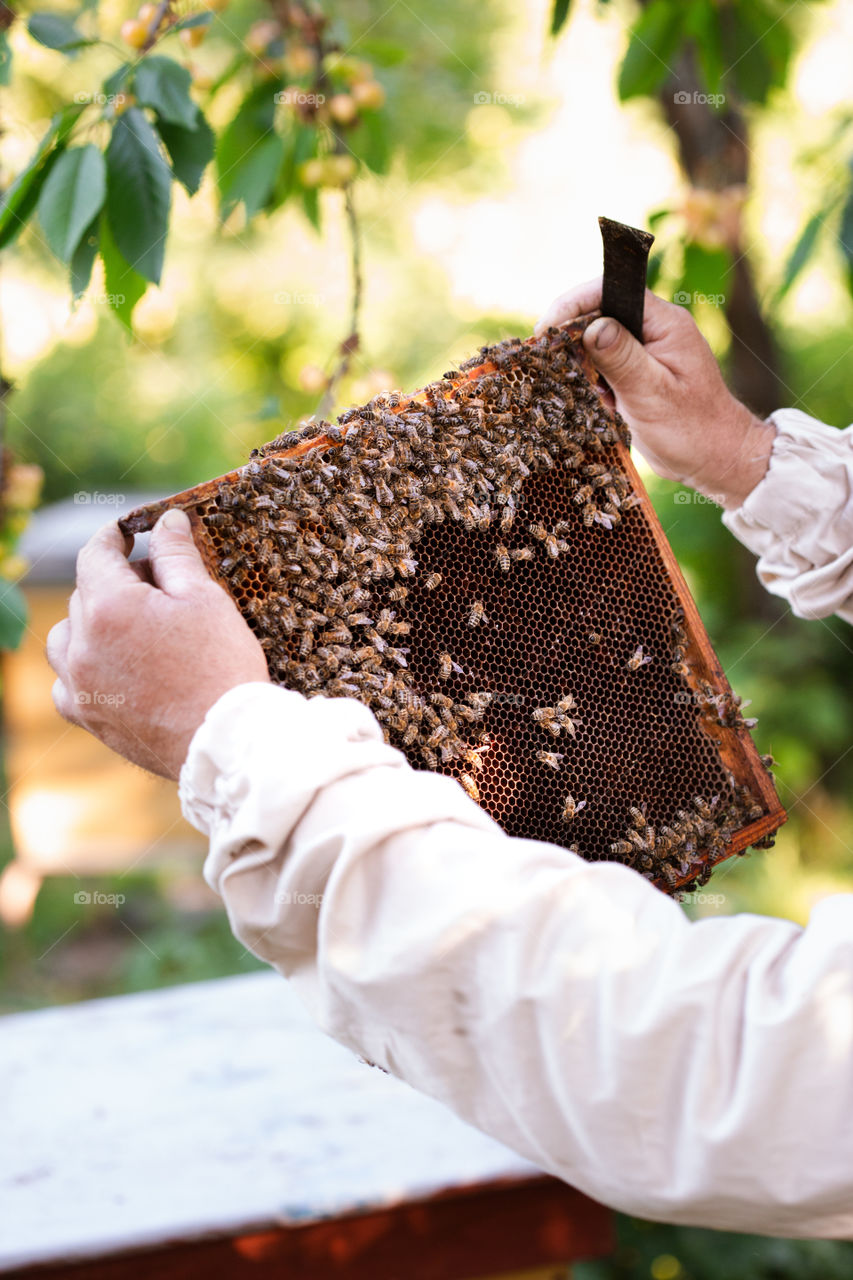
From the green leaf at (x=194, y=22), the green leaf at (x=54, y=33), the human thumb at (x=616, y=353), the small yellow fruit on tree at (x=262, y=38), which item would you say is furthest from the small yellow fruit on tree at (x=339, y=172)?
the human thumb at (x=616, y=353)

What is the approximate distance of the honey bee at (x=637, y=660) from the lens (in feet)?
4.69

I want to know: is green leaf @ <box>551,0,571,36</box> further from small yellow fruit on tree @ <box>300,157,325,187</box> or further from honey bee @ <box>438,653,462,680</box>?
honey bee @ <box>438,653,462,680</box>

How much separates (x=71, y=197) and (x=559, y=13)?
1135mm

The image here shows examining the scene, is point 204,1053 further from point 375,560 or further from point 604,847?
point 375,560

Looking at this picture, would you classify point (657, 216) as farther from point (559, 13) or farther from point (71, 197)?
point (71, 197)

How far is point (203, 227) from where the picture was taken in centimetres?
894

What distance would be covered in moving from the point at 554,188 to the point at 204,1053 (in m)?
7.65

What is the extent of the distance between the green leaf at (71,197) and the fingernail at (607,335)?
0.76 metres

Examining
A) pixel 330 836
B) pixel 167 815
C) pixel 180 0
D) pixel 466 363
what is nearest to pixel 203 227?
pixel 167 815

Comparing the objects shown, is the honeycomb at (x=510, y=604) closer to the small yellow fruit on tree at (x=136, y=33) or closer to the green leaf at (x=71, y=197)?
the green leaf at (x=71, y=197)

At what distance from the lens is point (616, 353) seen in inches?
60.5

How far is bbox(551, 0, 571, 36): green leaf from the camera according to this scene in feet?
6.32

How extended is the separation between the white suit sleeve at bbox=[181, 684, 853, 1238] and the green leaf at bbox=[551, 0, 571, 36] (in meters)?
1.70

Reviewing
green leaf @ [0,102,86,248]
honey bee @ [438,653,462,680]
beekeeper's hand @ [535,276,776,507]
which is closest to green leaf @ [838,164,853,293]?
beekeeper's hand @ [535,276,776,507]
